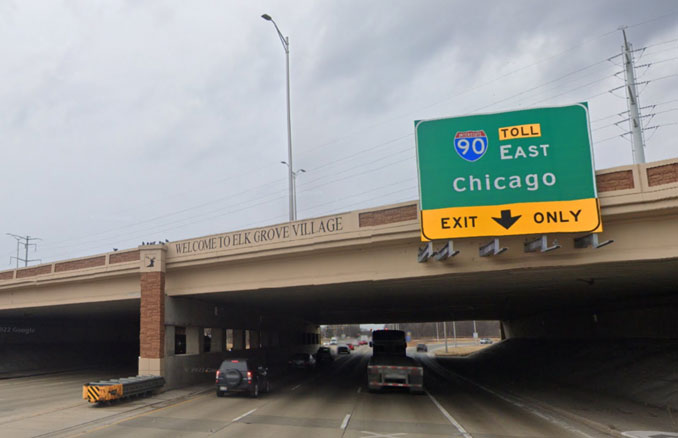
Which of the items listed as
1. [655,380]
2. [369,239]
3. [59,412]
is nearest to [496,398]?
[655,380]

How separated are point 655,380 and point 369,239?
42.9 ft

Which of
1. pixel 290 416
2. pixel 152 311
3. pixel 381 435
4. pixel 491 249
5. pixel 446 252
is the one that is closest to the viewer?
pixel 381 435

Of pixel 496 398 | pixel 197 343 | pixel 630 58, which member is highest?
pixel 630 58

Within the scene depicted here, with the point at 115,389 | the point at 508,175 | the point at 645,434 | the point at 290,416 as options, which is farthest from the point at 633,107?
the point at 115,389

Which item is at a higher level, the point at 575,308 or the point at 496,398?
the point at 575,308

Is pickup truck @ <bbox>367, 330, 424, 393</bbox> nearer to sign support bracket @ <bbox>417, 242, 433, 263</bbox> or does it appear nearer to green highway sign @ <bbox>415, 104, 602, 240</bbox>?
sign support bracket @ <bbox>417, 242, 433, 263</bbox>

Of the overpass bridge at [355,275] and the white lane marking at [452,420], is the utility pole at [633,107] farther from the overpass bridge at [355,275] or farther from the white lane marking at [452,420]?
the white lane marking at [452,420]

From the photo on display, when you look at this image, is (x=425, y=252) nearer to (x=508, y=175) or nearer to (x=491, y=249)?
(x=491, y=249)

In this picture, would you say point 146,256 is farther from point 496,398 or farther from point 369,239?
point 496,398

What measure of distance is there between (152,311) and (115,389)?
5960 mm

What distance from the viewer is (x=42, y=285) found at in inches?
1240

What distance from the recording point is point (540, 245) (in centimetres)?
1598

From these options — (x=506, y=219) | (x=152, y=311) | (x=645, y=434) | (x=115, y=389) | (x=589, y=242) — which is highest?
(x=506, y=219)

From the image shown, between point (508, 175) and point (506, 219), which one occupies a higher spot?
point (508, 175)
